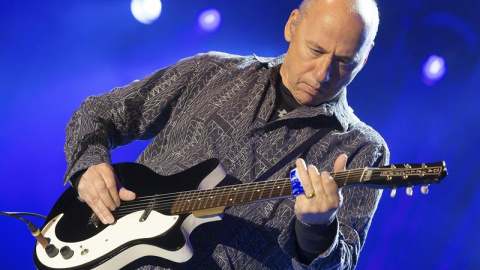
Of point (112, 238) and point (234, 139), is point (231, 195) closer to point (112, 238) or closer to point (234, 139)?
point (234, 139)

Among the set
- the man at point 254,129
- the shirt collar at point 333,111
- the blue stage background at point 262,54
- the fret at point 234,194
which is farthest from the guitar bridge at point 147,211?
the blue stage background at point 262,54

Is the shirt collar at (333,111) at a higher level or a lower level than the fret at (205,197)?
higher

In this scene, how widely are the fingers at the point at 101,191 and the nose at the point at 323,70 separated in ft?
3.15

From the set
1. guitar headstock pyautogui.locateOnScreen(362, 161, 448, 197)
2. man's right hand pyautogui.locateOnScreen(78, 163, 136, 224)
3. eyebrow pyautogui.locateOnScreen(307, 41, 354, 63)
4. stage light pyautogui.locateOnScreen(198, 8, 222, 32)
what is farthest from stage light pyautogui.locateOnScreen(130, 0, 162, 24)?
guitar headstock pyautogui.locateOnScreen(362, 161, 448, 197)

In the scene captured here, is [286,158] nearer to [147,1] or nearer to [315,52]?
[315,52]

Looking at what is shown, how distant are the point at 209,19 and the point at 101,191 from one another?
7.57 ft

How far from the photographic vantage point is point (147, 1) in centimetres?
381

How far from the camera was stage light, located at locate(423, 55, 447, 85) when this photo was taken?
151 inches

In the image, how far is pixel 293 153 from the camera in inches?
85.4

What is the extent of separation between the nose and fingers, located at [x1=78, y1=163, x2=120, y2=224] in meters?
0.96

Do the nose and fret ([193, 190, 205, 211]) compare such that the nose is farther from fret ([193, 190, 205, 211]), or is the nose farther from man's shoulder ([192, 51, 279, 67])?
fret ([193, 190, 205, 211])

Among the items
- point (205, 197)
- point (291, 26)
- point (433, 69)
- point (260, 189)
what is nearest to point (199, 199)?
point (205, 197)

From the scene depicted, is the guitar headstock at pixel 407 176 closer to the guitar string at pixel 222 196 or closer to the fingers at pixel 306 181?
the fingers at pixel 306 181

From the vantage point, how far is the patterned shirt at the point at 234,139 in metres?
2.08
